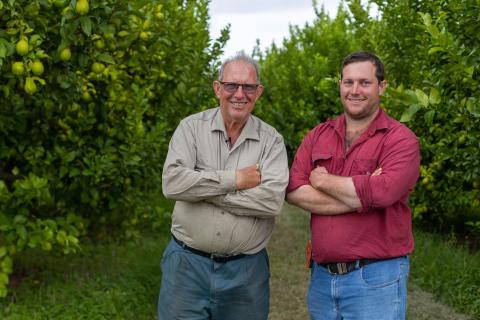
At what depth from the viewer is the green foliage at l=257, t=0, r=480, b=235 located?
3639 millimetres

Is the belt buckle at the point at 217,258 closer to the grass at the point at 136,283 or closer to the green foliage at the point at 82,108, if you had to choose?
the green foliage at the point at 82,108

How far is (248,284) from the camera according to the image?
3.34 m

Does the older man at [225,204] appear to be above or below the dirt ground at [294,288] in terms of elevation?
above

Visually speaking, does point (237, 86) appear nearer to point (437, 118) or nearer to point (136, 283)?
point (136, 283)

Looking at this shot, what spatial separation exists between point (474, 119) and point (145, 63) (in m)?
2.79

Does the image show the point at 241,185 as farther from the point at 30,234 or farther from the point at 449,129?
the point at 449,129

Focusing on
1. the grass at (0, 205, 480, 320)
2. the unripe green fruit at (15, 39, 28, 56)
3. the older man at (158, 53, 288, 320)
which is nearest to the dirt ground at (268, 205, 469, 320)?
the grass at (0, 205, 480, 320)

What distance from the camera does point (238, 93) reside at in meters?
3.30

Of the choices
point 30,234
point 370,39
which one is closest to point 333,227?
point 30,234

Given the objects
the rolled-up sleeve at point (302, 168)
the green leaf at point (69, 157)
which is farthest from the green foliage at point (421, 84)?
the green leaf at point (69, 157)

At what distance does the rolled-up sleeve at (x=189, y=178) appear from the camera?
10.5 feet

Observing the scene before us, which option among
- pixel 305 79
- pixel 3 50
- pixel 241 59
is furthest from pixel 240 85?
pixel 305 79

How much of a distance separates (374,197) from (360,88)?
0.53 m

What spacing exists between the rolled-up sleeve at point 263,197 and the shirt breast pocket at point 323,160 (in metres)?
0.18
